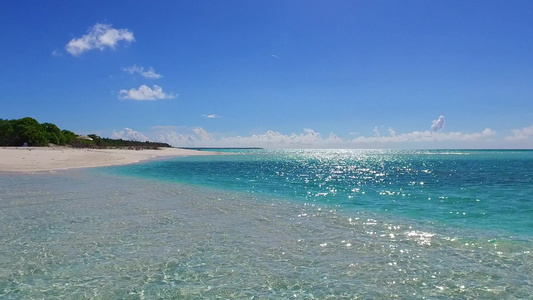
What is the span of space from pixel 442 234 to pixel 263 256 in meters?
7.26

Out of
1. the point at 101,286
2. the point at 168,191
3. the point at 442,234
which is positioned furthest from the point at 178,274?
the point at 168,191

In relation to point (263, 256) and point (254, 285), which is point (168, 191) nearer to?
point (263, 256)

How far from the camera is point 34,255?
9.71 m

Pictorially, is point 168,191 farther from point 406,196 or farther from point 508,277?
point 508,277

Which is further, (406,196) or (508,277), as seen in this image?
(406,196)

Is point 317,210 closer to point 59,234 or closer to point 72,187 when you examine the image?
point 59,234

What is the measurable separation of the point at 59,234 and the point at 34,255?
8.02ft

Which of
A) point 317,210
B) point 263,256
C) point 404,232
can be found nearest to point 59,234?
point 263,256

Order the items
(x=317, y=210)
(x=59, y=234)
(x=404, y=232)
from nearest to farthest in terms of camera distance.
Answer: (x=59, y=234)
(x=404, y=232)
(x=317, y=210)

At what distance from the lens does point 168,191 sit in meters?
25.0

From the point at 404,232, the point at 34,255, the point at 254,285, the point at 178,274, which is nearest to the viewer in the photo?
the point at 254,285

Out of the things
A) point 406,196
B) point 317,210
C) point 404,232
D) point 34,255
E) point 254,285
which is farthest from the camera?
point 406,196

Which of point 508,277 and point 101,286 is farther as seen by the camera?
point 508,277

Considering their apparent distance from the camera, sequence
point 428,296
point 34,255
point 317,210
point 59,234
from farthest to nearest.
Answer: point 317,210
point 59,234
point 34,255
point 428,296
